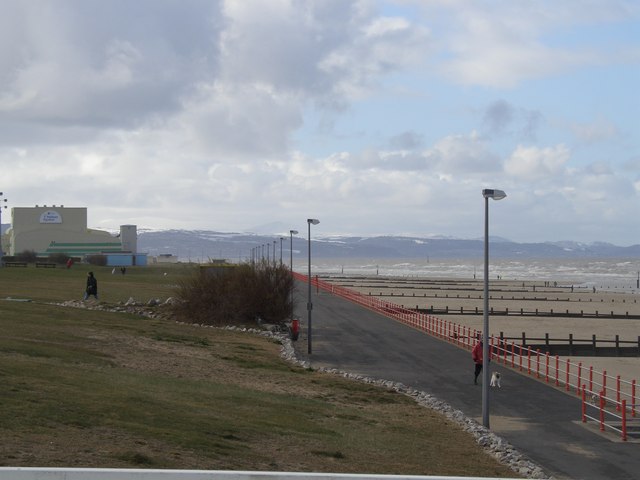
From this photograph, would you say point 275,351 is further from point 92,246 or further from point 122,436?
point 92,246

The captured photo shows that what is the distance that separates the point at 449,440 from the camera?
20000 mm

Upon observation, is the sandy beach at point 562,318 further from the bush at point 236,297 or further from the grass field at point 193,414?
the grass field at point 193,414

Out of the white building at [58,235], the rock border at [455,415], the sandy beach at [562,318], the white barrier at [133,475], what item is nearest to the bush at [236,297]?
the rock border at [455,415]

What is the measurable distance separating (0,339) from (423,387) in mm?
13502

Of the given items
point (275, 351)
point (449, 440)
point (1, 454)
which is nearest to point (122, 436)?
point (1, 454)

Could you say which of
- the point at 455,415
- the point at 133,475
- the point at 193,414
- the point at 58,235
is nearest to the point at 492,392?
the point at 455,415

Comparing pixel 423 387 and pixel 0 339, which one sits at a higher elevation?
pixel 0 339

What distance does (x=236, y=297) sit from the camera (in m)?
50.8

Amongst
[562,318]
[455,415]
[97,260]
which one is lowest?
[562,318]

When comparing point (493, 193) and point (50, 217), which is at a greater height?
point (50, 217)

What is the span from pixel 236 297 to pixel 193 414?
107 feet

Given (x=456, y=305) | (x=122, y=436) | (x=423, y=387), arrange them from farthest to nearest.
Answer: (x=456, y=305) < (x=423, y=387) < (x=122, y=436)

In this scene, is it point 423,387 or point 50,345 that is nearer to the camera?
point 50,345

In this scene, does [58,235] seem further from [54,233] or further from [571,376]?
[571,376]
